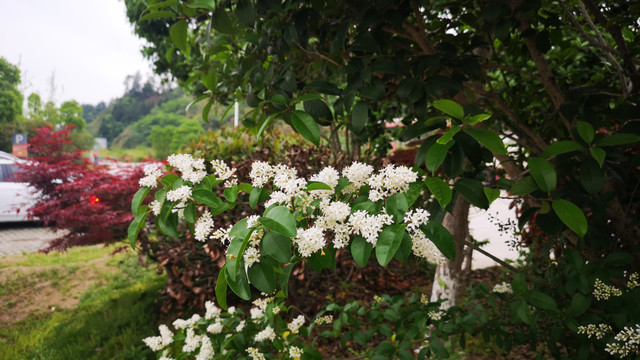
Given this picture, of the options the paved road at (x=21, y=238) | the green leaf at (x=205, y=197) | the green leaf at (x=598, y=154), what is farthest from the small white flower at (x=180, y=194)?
the paved road at (x=21, y=238)

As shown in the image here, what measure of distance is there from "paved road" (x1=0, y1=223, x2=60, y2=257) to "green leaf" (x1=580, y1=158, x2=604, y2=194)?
365 centimetres

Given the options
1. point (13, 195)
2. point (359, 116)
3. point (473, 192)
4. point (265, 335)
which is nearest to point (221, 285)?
point (473, 192)

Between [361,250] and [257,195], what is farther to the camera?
[257,195]

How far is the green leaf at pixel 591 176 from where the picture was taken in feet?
2.72

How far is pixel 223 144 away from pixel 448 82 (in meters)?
2.04

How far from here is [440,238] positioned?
566 millimetres

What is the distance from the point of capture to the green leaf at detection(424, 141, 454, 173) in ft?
2.06

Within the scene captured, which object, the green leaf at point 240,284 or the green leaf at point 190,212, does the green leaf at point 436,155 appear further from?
the green leaf at point 190,212

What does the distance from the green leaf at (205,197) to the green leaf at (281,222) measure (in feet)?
0.59

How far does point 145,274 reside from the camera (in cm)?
341

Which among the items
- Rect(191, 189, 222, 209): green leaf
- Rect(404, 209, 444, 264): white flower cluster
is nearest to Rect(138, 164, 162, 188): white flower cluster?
Rect(191, 189, 222, 209): green leaf

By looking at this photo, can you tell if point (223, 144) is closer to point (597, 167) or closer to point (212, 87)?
point (212, 87)

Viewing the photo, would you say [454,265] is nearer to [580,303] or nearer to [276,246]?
[580,303]

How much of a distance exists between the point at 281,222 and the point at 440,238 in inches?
10.1
